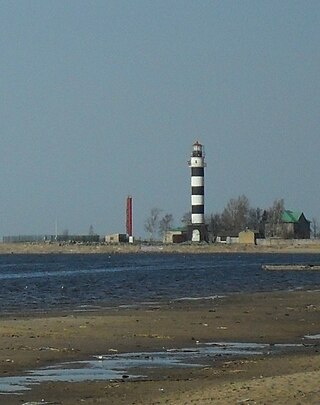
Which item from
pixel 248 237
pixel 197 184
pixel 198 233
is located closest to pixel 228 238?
pixel 248 237

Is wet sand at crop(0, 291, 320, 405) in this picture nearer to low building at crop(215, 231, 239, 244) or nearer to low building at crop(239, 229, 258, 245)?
low building at crop(239, 229, 258, 245)

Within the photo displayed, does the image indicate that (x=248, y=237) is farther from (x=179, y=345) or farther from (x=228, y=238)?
(x=179, y=345)

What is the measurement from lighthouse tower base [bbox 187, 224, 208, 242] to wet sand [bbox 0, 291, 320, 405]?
370 feet

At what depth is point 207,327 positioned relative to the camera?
33.4 metres

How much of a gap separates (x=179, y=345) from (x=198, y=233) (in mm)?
138074

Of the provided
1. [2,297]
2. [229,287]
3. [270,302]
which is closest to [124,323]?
[270,302]

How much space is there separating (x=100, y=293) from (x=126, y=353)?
108ft

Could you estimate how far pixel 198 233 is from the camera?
166 m

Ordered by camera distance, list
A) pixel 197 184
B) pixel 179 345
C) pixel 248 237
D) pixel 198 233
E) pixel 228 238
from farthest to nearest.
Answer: pixel 228 238 < pixel 248 237 < pixel 198 233 < pixel 197 184 < pixel 179 345

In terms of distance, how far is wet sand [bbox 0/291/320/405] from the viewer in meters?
18.3

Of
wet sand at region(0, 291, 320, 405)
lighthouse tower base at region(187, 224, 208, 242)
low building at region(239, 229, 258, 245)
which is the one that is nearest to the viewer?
wet sand at region(0, 291, 320, 405)

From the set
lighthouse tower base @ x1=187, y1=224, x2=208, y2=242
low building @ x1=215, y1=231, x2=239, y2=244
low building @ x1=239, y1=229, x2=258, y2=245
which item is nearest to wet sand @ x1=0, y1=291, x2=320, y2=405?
lighthouse tower base @ x1=187, y1=224, x2=208, y2=242

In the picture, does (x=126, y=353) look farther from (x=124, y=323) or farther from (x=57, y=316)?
(x=57, y=316)

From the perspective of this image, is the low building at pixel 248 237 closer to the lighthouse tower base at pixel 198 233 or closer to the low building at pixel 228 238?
the low building at pixel 228 238
